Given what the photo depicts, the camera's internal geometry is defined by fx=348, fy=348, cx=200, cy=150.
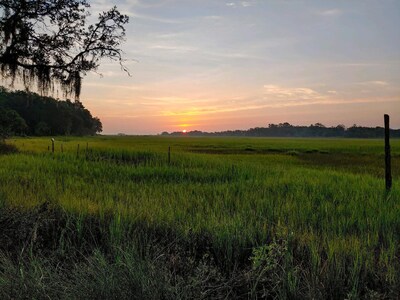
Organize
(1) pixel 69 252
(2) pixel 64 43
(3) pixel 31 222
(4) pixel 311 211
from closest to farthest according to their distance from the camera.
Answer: (1) pixel 69 252 < (3) pixel 31 222 < (4) pixel 311 211 < (2) pixel 64 43

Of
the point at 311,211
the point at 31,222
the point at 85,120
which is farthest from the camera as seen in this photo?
the point at 85,120

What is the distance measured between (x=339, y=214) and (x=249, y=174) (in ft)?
25.8

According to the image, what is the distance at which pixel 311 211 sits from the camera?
7121 millimetres

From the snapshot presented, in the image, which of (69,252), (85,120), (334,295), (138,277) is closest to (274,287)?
(334,295)

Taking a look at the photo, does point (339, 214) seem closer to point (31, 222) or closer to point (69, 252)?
point (69, 252)

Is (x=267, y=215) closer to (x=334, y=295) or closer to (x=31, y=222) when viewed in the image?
(x=334, y=295)

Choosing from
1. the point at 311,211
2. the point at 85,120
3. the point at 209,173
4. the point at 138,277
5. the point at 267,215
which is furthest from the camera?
the point at 85,120

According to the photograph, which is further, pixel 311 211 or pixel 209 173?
pixel 209 173

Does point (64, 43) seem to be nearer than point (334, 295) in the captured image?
No

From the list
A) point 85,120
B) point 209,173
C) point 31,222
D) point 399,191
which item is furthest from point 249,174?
point 85,120

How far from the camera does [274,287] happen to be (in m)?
3.45

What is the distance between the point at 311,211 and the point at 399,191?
14.7 ft

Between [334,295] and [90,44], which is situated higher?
[90,44]

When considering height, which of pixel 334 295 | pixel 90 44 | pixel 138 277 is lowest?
pixel 334 295
